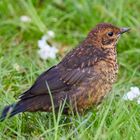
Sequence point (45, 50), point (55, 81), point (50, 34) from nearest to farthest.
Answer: point (55, 81) → point (45, 50) → point (50, 34)

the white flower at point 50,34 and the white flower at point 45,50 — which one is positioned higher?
the white flower at point 50,34

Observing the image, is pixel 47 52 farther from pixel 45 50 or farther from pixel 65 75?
pixel 65 75

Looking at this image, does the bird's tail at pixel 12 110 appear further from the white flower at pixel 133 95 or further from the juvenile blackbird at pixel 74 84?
the white flower at pixel 133 95

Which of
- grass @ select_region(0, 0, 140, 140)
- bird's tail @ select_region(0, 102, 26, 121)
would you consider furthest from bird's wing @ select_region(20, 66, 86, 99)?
grass @ select_region(0, 0, 140, 140)

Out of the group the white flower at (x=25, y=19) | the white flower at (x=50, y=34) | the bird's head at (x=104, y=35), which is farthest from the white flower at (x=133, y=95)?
the white flower at (x=25, y=19)

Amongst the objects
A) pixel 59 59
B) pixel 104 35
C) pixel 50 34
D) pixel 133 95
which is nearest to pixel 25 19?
pixel 50 34

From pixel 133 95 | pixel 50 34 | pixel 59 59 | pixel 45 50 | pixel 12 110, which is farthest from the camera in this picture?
pixel 50 34
